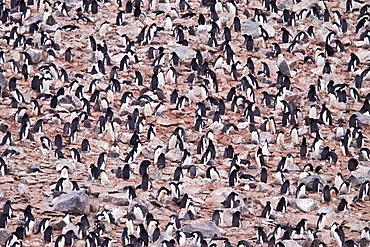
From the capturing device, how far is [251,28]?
78.9 feet

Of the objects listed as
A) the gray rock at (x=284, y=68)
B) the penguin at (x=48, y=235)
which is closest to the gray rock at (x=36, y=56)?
the gray rock at (x=284, y=68)

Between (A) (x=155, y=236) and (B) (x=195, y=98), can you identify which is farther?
(B) (x=195, y=98)

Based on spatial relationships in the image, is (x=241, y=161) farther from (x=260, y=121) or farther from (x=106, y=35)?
(x=106, y=35)

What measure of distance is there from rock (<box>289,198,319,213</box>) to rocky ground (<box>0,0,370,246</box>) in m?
0.02

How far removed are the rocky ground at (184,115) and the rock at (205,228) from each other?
2 centimetres

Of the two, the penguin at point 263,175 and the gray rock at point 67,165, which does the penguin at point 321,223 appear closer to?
the penguin at point 263,175

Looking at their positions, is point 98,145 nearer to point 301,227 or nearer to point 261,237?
point 261,237

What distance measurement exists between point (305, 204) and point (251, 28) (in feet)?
33.7

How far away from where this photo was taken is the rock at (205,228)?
1338cm

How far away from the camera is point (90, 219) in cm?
1371

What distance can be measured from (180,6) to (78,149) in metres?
9.75

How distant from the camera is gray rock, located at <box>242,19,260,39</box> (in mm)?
23891

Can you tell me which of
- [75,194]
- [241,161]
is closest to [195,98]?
[241,161]

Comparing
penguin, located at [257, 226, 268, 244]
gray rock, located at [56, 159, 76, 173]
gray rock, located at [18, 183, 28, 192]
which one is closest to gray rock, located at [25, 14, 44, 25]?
gray rock, located at [56, 159, 76, 173]
